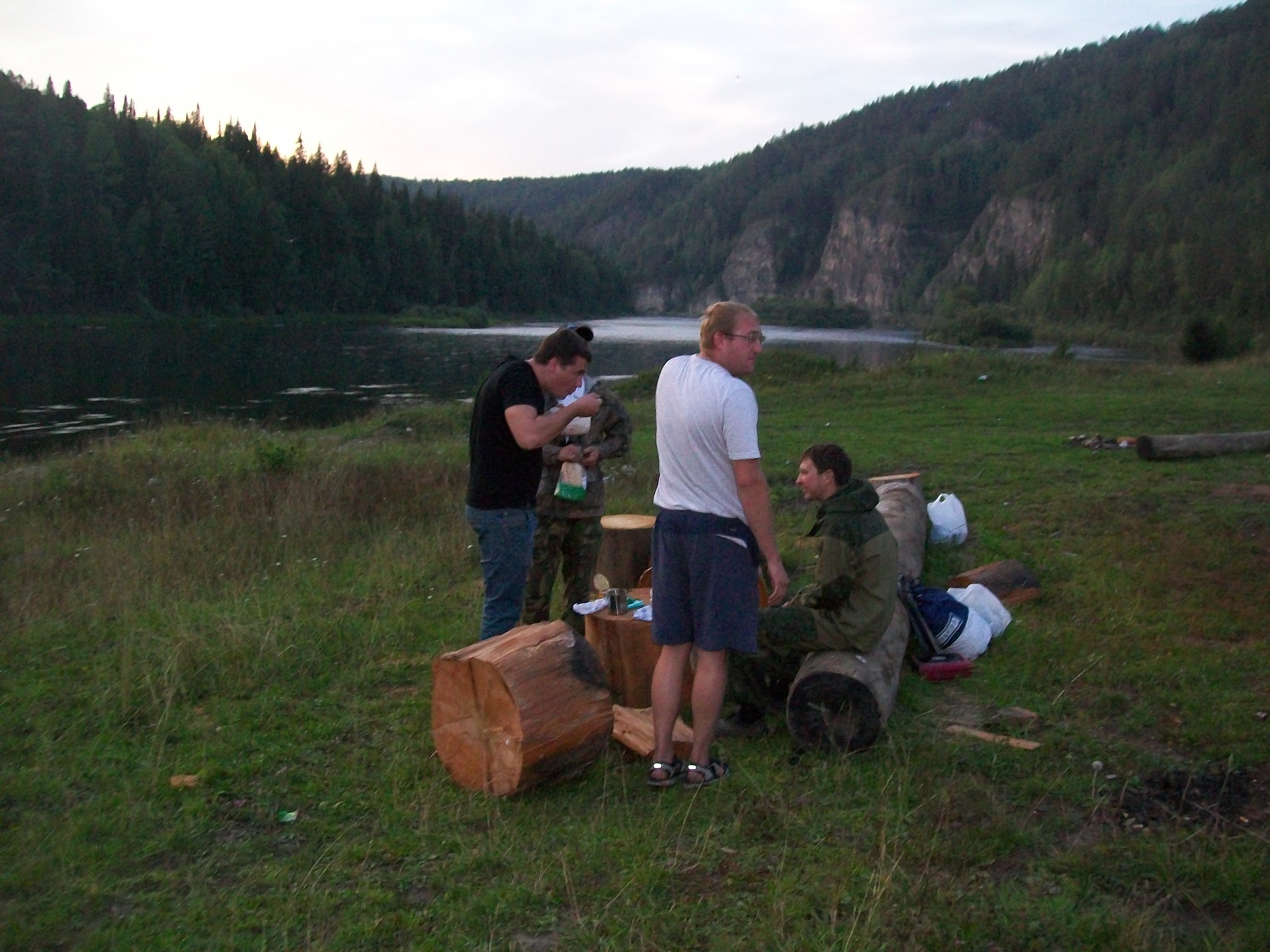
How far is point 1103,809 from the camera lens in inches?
178

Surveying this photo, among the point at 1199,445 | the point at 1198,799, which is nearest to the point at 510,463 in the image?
the point at 1198,799

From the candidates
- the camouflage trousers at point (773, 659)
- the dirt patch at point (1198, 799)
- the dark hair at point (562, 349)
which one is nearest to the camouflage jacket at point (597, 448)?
the dark hair at point (562, 349)

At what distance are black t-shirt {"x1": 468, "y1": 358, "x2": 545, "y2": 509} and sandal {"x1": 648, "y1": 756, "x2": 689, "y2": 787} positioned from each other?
1.51 meters

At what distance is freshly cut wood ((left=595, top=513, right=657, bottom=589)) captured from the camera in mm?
7691

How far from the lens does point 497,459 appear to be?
5590 mm

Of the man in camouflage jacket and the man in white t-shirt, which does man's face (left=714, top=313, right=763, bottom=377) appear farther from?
the man in camouflage jacket

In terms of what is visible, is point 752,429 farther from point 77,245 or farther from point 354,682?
point 77,245

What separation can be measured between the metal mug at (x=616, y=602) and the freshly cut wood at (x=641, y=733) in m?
0.71

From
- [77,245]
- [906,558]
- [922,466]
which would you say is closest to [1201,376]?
[922,466]

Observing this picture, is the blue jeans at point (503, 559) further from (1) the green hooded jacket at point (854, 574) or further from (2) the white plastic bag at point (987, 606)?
(2) the white plastic bag at point (987, 606)

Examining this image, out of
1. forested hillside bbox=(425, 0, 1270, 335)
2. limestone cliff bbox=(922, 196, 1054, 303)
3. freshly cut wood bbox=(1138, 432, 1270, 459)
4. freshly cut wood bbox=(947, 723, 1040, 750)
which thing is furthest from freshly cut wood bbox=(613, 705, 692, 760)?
limestone cliff bbox=(922, 196, 1054, 303)

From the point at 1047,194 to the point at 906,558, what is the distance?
14752 cm

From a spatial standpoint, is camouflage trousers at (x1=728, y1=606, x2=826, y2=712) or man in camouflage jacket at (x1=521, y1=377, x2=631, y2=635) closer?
camouflage trousers at (x1=728, y1=606, x2=826, y2=712)

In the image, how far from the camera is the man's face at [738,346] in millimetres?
4652
